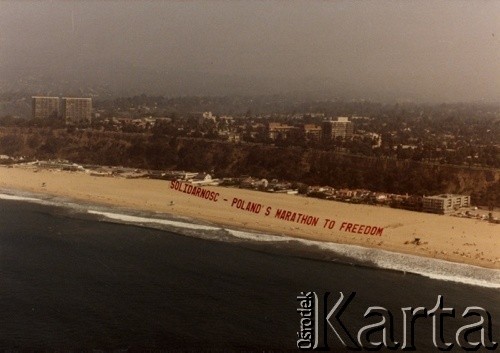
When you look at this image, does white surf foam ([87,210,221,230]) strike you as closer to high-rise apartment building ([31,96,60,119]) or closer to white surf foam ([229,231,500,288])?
white surf foam ([229,231,500,288])

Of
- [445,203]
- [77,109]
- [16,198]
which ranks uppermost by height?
[77,109]

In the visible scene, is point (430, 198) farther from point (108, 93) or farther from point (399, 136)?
point (108, 93)

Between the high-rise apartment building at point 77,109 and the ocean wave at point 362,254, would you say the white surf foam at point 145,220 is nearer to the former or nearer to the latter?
the ocean wave at point 362,254

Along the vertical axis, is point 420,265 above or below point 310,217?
below

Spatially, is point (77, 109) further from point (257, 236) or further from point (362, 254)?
point (362, 254)

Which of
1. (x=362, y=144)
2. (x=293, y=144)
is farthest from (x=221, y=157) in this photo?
(x=362, y=144)

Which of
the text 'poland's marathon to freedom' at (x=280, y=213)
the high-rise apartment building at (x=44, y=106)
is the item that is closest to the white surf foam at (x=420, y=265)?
the text 'poland's marathon to freedom' at (x=280, y=213)

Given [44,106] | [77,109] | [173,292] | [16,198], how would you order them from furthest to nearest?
[44,106] → [77,109] → [16,198] → [173,292]

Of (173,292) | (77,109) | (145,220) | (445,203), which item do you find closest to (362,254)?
(445,203)
